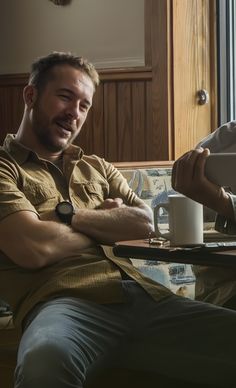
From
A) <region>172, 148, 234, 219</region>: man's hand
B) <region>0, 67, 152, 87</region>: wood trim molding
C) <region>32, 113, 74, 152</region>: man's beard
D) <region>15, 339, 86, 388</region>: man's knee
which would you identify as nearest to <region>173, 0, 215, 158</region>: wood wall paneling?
<region>0, 67, 152, 87</region>: wood trim molding

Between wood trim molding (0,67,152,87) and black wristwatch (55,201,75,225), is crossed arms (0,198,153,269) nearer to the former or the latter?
black wristwatch (55,201,75,225)

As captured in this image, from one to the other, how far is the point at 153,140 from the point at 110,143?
232 mm

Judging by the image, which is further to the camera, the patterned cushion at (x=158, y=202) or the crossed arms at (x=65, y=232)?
the patterned cushion at (x=158, y=202)

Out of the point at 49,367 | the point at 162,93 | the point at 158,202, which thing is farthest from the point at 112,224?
the point at 162,93

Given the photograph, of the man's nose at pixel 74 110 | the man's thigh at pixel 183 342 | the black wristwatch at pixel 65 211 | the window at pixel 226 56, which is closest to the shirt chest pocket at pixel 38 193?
the black wristwatch at pixel 65 211

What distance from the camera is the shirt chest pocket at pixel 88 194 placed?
7.08ft

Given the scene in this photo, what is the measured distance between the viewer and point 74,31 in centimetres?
349

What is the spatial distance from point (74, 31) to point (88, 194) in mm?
1528

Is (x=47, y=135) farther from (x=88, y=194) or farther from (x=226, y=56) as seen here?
(x=226, y=56)

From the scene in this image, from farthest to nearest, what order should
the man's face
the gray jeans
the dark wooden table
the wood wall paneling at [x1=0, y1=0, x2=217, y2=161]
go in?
the wood wall paneling at [x1=0, y1=0, x2=217, y2=161] → the man's face → the gray jeans → the dark wooden table

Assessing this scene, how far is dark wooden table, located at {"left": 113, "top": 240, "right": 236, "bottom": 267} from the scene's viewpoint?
1.31 m

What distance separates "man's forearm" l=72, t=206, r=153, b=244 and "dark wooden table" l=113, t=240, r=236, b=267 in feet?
1.84

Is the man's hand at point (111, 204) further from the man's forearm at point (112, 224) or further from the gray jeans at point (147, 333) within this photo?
the gray jeans at point (147, 333)

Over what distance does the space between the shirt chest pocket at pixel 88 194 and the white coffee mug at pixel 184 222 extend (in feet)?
2.07
